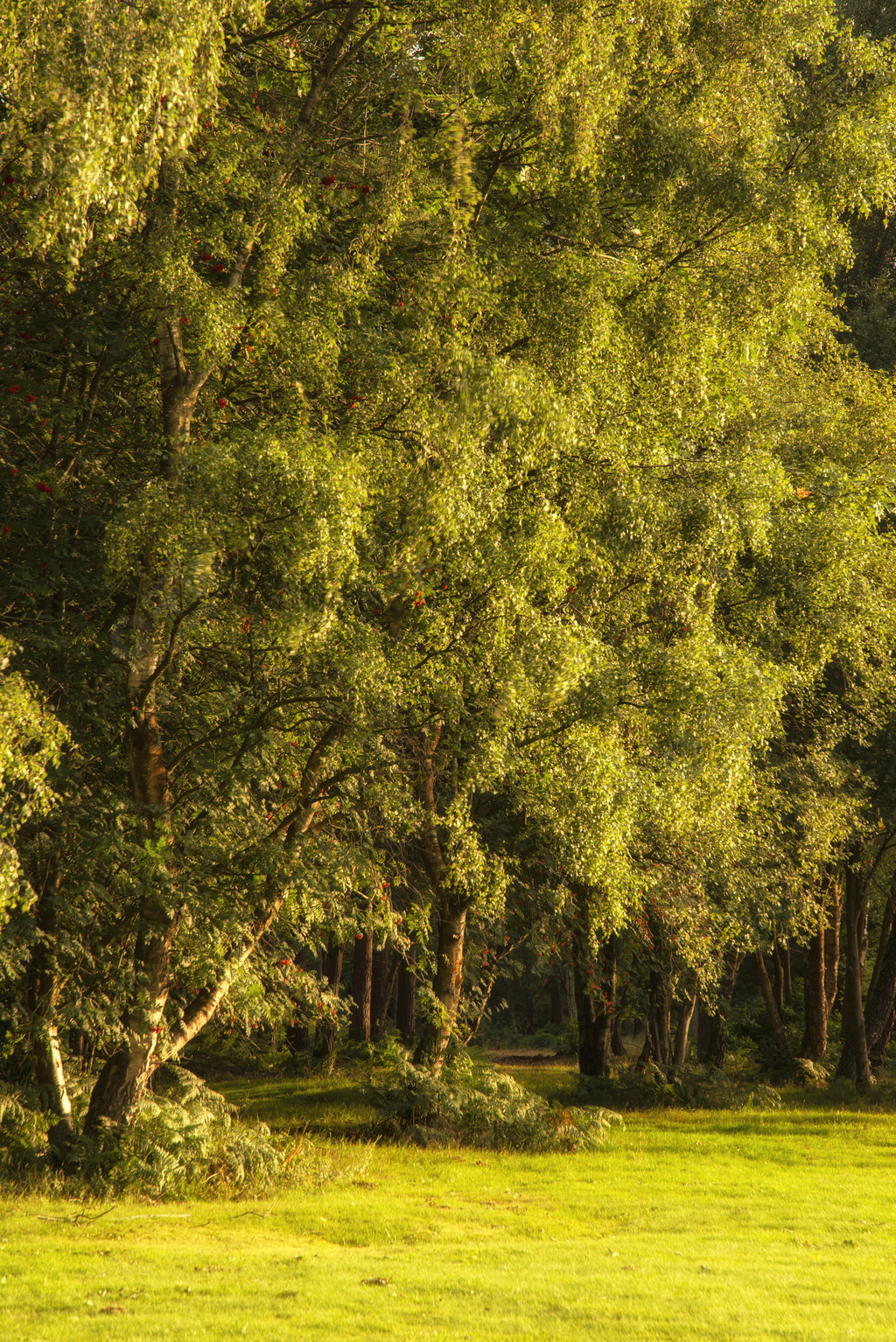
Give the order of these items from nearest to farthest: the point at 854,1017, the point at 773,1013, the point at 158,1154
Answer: the point at 158,1154, the point at 854,1017, the point at 773,1013

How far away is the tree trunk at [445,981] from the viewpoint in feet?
53.4

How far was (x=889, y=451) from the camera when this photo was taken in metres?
17.1

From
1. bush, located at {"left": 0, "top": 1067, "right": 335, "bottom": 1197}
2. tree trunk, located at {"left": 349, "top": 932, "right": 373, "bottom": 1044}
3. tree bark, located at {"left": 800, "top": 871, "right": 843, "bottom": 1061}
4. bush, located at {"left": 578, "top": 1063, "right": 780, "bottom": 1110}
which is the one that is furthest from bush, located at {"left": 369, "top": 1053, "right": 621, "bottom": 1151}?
tree bark, located at {"left": 800, "top": 871, "right": 843, "bottom": 1061}

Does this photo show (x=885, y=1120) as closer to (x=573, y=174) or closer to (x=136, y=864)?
(x=136, y=864)

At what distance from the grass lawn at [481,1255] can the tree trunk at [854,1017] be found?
22.5 ft

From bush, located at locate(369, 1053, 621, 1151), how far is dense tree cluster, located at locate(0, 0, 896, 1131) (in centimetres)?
288

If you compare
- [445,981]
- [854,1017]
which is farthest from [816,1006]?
[445,981]

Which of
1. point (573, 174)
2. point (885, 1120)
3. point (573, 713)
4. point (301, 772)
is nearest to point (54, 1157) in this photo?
point (301, 772)

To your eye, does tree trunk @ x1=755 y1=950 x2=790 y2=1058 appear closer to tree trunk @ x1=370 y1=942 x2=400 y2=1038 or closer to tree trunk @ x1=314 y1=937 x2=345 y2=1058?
tree trunk @ x1=370 y1=942 x2=400 y2=1038

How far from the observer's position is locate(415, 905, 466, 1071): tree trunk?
16.3 meters

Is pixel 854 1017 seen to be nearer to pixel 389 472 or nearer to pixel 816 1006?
pixel 816 1006

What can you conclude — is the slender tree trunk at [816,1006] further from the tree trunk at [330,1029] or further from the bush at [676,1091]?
the tree trunk at [330,1029]

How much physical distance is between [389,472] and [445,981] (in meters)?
→ 9.46

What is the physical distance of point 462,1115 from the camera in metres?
14.8
